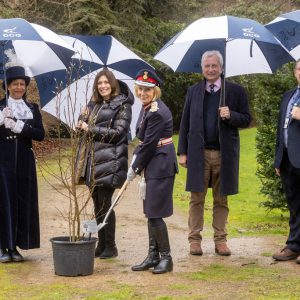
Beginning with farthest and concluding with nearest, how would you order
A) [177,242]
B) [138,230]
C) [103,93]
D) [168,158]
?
1. [138,230]
2. [177,242]
3. [103,93]
4. [168,158]

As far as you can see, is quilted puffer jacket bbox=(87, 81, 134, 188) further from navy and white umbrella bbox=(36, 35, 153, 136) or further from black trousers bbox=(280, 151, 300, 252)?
Result: black trousers bbox=(280, 151, 300, 252)

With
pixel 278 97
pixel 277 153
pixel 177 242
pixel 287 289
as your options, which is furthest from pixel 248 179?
pixel 287 289

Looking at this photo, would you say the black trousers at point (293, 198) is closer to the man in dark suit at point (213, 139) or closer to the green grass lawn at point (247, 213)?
the man in dark suit at point (213, 139)

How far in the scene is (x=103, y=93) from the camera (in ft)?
24.0

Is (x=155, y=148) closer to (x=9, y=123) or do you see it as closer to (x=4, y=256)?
(x=9, y=123)

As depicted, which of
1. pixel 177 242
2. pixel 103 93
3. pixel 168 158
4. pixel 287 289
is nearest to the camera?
pixel 287 289

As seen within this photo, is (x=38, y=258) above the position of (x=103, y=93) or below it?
below

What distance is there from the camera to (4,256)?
24.4 feet

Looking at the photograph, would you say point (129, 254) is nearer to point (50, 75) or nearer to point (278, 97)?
point (50, 75)

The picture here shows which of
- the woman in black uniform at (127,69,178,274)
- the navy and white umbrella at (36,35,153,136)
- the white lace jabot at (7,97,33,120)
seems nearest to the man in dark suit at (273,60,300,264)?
the woman in black uniform at (127,69,178,274)

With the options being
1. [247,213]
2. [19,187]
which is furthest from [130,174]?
[247,213]

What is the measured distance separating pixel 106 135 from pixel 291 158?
185 centimetres

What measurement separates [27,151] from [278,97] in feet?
13.0

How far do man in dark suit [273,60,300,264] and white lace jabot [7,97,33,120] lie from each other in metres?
2.62
